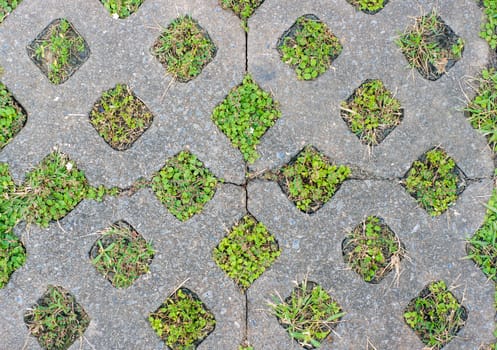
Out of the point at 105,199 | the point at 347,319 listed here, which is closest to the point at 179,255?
the point at 105,199

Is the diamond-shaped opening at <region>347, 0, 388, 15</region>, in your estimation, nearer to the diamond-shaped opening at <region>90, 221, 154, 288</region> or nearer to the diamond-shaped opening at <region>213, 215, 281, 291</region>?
the diamond-shaped opening at <region>213, 215, 281, 291</region>

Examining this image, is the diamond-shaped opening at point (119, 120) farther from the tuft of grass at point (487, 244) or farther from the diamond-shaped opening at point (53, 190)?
the tuft of grass at point (487, 244)

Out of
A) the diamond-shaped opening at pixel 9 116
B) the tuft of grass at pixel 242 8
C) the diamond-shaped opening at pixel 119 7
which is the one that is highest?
the diamond-shaped opening at pixel 119 7

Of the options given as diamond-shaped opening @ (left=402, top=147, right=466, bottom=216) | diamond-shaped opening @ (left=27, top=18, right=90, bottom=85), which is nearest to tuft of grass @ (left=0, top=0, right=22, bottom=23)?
diamond-shaped opening @ (left=27, top=18, right=90, bottom=85)

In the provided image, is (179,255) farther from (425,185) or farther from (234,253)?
(425,185)

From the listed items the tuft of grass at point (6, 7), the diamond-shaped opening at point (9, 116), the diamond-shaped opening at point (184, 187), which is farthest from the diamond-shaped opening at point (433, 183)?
the tuft of grass at point (6, 7)

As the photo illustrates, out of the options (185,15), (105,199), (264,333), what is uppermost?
(185,15)
